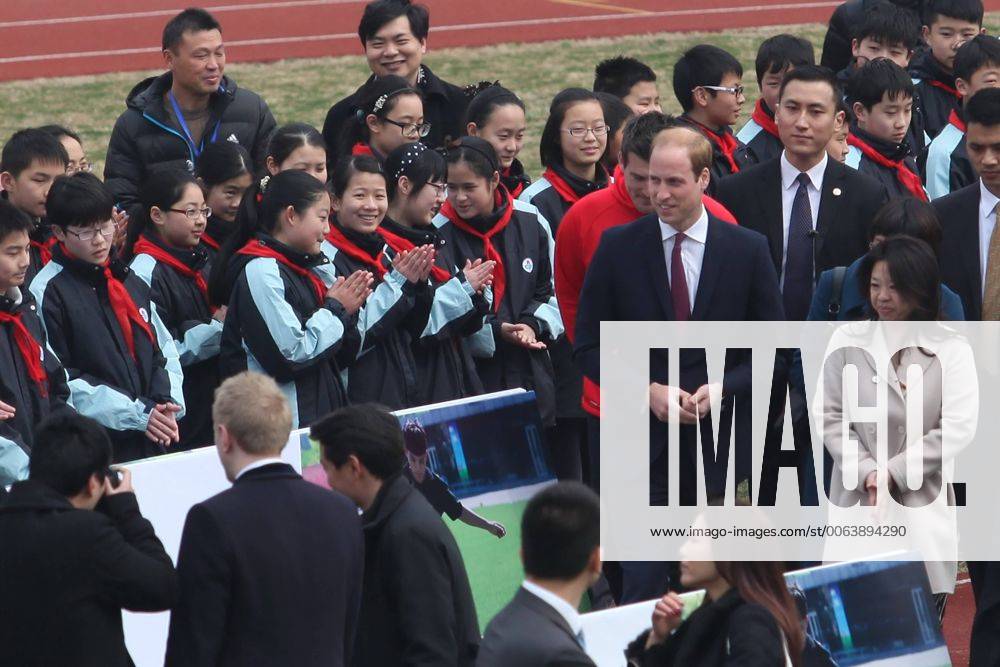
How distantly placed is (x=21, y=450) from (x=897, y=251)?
3.11 metres

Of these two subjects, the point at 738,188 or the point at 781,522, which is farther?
the point at 738,188

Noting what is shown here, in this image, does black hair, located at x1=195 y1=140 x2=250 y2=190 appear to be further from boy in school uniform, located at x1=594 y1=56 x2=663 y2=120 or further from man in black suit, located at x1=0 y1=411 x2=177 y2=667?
man in black suit, located at x1=0 y1=411 x2=177 y2=667

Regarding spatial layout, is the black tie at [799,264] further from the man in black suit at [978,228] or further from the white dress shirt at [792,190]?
the man in black suit at [978,228]

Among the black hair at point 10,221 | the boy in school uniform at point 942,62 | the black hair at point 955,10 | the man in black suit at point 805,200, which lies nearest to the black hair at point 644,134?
the man in black suit at point 805,200

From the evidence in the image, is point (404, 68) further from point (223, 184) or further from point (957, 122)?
point (957, 122)

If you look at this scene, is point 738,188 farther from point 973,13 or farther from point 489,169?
point 973,13

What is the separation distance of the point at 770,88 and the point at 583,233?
9.06 ft

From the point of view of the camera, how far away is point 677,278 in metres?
6.32

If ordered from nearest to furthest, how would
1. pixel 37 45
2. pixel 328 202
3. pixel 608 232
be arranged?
pixel 608 232 < pixel 328 202 < pixel 37 45

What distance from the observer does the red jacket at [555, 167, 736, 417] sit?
6.86 meters

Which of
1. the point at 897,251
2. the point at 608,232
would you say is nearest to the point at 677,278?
the point at 608,232

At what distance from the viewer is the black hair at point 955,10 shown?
32.9ft

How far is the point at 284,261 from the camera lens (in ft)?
22.7

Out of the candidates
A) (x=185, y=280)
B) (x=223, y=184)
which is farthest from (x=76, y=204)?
(x=223, y=184)
